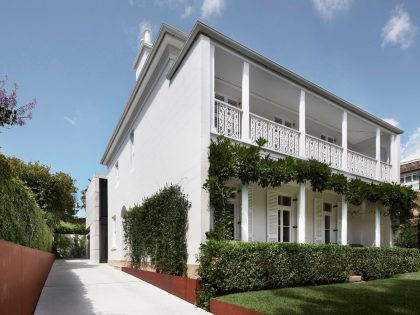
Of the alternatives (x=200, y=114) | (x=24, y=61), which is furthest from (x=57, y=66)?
(x=200, y=114)

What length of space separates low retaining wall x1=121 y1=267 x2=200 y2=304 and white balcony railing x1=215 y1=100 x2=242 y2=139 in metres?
3.99

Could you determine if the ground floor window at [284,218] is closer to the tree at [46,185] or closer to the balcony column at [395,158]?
the balcony column at [395,158]

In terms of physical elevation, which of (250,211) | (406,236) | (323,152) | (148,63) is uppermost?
(148,63)

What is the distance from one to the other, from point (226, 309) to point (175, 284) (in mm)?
2818

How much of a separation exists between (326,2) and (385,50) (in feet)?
13.6

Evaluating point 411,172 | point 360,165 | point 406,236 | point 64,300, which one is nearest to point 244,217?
point 64,300

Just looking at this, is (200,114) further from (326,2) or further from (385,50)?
(385,50)

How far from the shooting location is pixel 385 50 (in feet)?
38.9

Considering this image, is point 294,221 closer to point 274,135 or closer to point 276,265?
point 274,135

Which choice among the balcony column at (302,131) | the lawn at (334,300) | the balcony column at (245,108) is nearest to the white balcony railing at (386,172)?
the balcony column at (302,131)

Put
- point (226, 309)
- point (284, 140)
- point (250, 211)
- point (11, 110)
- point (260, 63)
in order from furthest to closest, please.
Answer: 1. point (250, 211)
2. point (284, 140)
3. point (260, 63)
4. point (226, 309)
5. point (11, 110)

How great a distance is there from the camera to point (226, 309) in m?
7.21

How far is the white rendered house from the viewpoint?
9.39 metres

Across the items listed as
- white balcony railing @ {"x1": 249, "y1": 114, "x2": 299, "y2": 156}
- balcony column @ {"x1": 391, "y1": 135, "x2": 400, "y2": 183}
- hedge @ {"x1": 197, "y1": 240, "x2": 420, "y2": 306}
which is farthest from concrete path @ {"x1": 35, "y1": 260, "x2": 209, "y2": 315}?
balcony column @ {"x1": 391, "y1": 135, "x2": 400, "y2": 183}
